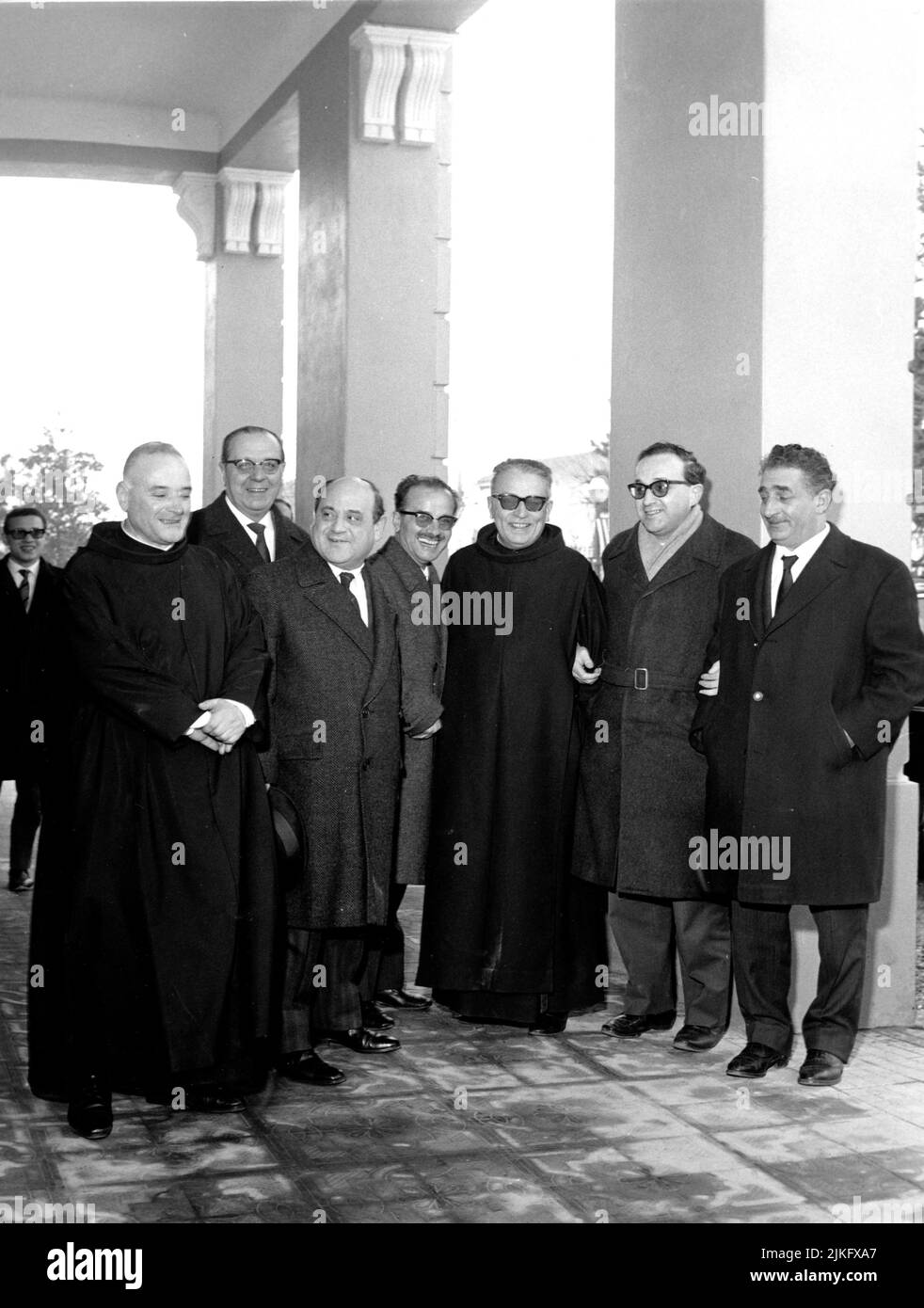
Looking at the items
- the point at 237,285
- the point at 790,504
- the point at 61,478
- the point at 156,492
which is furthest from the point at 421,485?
the point at 61,478

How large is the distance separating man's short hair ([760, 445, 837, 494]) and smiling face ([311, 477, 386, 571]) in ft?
4.35

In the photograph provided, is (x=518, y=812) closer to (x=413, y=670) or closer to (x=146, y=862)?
(x=413, y=670)

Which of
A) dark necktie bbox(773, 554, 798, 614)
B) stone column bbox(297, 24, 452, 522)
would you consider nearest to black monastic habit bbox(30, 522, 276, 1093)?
dark necktie bbox(773, 554, 798, 614)

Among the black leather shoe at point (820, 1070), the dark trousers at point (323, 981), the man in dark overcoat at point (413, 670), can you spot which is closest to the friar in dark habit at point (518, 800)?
the man in dark overcoat at point (413, 670)

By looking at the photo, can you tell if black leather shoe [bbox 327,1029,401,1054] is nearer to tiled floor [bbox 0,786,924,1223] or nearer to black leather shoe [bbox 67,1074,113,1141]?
tiled floor [bbox 0,786,924,1223]

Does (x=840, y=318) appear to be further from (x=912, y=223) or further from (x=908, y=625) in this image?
(x=908, y=625)

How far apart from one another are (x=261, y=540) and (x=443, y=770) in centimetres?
110

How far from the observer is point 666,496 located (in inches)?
226

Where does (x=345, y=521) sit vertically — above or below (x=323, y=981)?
above

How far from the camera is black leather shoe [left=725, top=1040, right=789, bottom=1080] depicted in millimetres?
5312

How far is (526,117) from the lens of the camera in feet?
106

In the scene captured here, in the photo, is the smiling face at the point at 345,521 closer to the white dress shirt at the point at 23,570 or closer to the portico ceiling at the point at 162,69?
the white dress shirt at the point at 23,570
